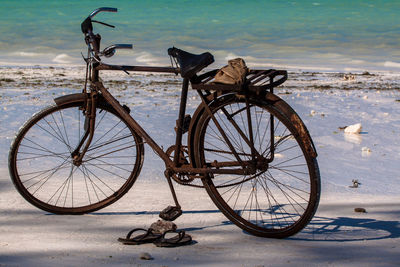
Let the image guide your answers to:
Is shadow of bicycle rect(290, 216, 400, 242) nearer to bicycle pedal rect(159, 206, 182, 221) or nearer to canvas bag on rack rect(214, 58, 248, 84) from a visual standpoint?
bicycle pedal rect(159, 206, 182, 221)

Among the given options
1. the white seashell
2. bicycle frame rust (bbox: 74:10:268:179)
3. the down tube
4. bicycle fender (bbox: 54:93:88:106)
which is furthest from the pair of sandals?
the white seashell

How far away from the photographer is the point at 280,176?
573 centimetres

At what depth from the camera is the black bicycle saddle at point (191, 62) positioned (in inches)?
140

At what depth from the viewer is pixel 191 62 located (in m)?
3.60

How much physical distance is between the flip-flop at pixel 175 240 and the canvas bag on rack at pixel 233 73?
3.51 ft

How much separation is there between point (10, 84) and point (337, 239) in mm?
15570

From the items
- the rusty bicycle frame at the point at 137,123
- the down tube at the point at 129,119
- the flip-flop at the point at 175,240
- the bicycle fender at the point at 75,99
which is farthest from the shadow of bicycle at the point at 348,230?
the bicycle fender at the point at 75,99

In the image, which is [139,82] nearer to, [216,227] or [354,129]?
[354,129]

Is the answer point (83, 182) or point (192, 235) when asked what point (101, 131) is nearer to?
point (83, 182)

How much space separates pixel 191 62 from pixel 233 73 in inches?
12.2

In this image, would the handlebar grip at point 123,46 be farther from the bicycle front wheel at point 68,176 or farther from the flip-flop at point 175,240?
the flip-flop at point 175,240

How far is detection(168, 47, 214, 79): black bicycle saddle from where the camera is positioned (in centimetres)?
356

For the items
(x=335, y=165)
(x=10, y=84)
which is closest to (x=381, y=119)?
(x=335, y=165)

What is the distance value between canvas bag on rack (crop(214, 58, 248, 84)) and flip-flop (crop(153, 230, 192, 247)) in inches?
42.2
